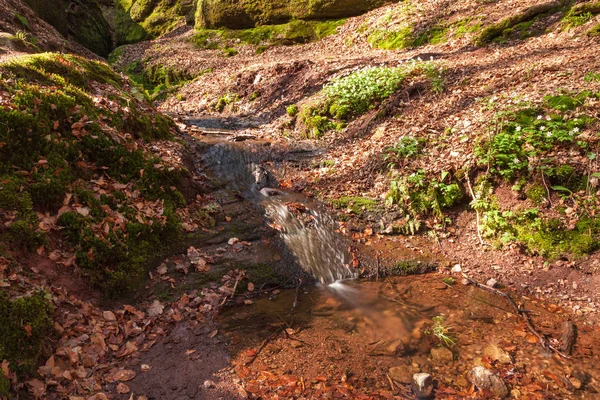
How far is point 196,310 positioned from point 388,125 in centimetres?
570

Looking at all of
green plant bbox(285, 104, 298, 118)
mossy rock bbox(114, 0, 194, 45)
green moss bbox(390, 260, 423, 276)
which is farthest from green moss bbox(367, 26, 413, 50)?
mossy rock bbox(114, 0, 194, 45)

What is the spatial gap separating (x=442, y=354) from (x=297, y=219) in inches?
127

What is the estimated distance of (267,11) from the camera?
18312 mm

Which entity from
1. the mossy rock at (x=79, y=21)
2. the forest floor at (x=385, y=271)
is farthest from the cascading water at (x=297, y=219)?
the mossy rock at (x=79, y=21)

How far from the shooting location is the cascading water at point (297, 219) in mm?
5590

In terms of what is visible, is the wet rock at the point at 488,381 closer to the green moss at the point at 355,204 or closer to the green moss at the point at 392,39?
the green moss at the point at 355,204

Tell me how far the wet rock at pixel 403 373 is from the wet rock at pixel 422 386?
63 mm

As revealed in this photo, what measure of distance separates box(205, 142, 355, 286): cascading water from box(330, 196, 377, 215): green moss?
0.34 m

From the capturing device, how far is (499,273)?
530cm

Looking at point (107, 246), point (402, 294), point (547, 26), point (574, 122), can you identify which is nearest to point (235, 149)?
point (107, 246)

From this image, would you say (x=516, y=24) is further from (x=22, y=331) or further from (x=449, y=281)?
(x=22, y=331)

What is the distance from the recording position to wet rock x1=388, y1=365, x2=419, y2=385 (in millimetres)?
3539

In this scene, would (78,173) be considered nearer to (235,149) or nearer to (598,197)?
(235,149)

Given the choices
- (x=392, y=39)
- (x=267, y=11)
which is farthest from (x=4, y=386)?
(x=267, y=11)
